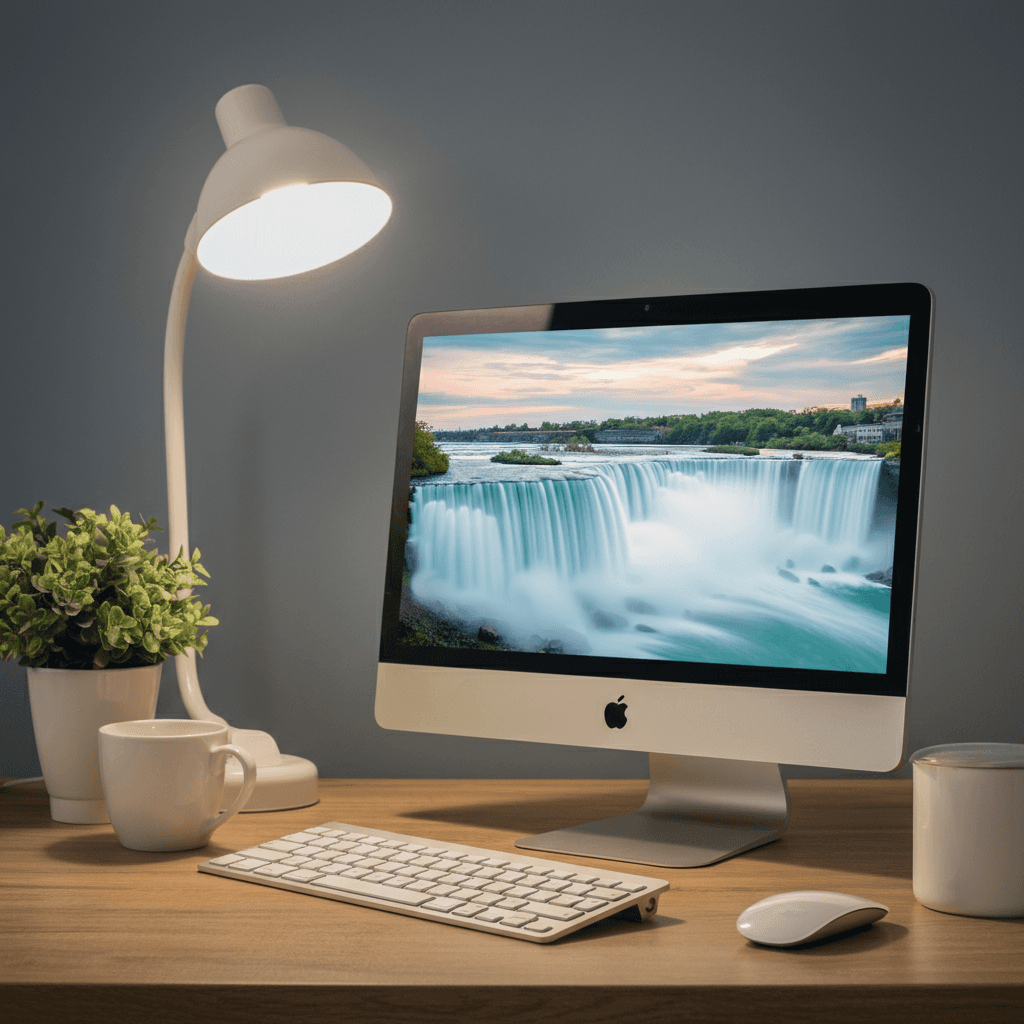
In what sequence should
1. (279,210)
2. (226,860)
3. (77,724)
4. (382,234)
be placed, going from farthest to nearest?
(382,234)
(279,210)
(77,724)
(226,860)

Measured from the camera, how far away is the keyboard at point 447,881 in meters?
0.69

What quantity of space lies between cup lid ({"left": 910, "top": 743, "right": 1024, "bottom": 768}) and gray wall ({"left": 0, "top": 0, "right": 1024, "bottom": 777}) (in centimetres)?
55

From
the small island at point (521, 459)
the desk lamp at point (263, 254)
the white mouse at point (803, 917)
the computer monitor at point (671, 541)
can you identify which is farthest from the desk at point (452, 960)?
the small island at point (521, 459)

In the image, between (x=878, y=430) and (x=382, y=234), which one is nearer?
(x=878, y=430)

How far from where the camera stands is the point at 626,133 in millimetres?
1331

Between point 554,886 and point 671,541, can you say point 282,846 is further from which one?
point 671,541

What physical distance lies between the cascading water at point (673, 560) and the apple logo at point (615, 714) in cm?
5

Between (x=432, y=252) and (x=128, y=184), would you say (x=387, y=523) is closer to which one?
(x=432, y=252)

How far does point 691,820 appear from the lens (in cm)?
100

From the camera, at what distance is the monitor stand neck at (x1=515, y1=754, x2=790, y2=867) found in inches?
35.3

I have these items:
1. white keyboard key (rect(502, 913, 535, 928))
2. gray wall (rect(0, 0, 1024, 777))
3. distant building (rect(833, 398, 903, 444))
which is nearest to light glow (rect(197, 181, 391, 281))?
gray wall (rect(0, 0, 1024, 777))

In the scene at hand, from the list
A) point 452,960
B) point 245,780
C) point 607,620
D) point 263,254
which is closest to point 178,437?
point 263,254

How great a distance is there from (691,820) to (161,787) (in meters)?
0.51

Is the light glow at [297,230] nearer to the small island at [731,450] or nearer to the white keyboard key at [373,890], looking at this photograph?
the small island at [731,450]
